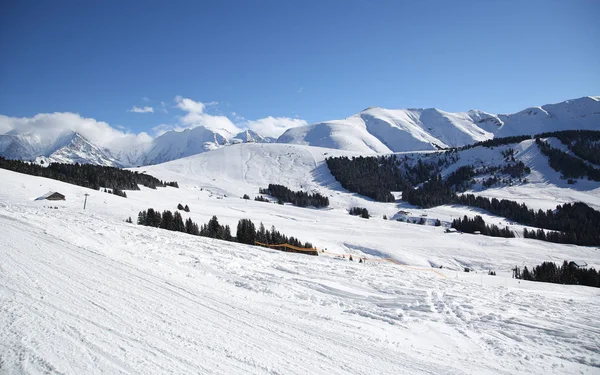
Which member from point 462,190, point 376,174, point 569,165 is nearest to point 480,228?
point 462,190

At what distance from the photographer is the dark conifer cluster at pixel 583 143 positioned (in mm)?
146375

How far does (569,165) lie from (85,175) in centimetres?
19980

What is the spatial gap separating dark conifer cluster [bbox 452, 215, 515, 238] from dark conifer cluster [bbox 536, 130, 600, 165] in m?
112

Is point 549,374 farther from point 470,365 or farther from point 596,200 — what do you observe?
point 596,200

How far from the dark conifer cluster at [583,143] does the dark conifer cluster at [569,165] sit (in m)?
7.72

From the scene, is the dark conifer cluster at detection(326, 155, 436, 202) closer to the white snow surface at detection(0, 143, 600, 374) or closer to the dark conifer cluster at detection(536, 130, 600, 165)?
the dark conifer cluster at detection(536, 130, 600, 165)

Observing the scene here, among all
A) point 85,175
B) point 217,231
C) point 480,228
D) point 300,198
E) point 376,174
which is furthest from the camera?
point 376,174

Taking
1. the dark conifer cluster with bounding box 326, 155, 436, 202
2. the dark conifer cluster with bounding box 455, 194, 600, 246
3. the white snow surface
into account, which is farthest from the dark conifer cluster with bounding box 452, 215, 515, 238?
the white snow surface

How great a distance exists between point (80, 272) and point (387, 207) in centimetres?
11119

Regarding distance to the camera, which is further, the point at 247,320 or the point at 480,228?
the point at 480,228

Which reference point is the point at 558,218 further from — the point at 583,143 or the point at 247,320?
the point at 247,320

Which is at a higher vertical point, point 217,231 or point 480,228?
point 480,228

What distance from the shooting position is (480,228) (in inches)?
3159

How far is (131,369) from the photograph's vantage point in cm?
485
